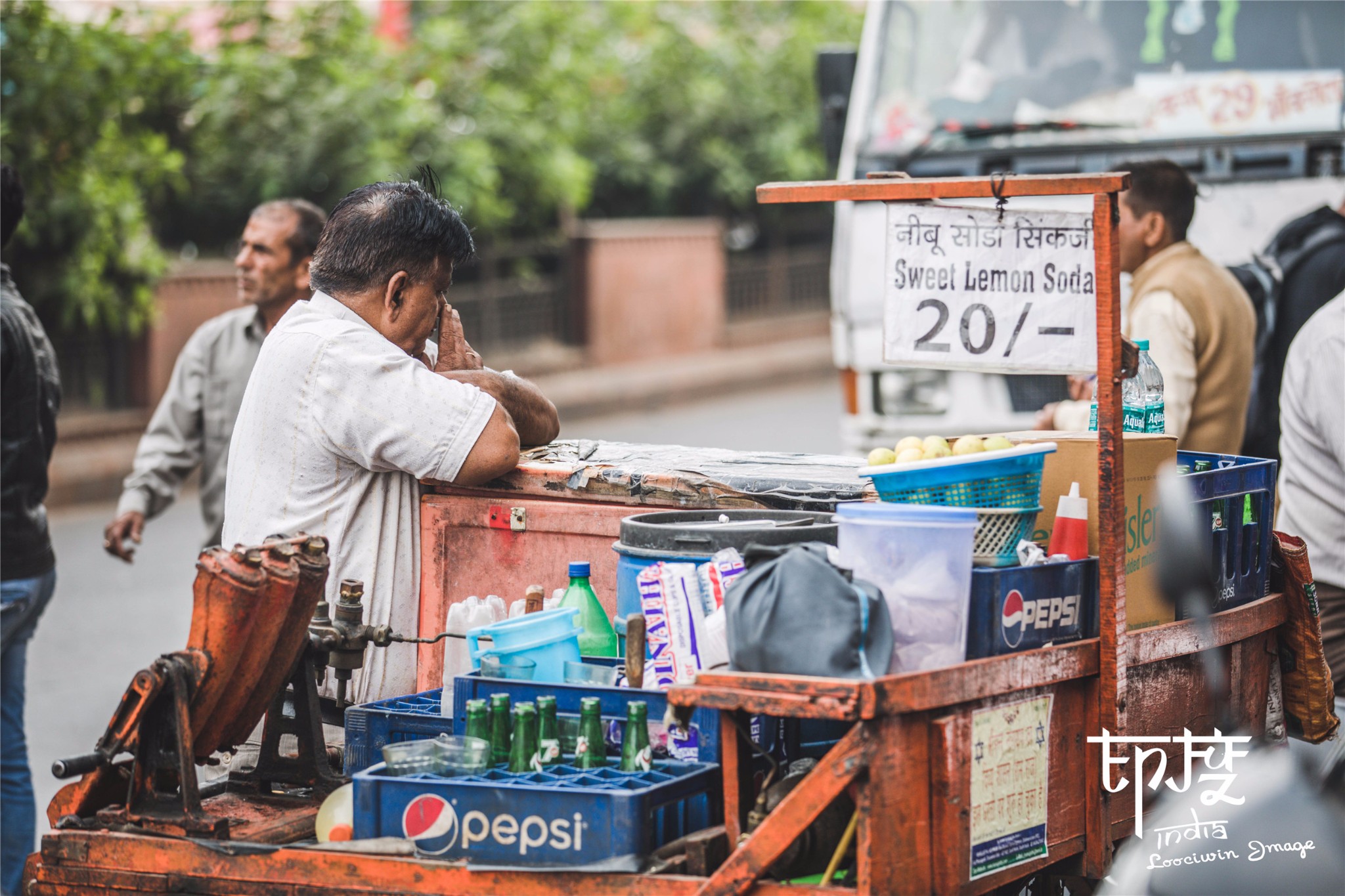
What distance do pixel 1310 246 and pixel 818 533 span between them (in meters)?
3.45

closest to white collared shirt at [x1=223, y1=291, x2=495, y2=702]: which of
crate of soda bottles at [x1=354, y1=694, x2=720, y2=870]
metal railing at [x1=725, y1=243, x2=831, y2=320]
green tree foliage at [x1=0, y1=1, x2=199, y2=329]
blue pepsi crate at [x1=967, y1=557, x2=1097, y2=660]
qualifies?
crate of soda bottles at [x1=354, y1=694, x2=720, y2=870]

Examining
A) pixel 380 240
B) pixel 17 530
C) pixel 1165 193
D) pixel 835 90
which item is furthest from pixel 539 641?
Answer: pixel 835 90

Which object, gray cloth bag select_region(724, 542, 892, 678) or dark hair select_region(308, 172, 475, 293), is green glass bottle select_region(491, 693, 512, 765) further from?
dark hair select_region(308, 172, 475, 293)

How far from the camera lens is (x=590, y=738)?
107 inches

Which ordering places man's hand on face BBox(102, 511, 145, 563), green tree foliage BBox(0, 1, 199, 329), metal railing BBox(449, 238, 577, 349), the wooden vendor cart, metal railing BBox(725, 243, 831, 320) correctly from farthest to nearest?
metal railing BBox(725, 243, 831, 320) < metal railing BBox(449, 238, 577, 349) < green tree foliage BBox(0, 1, 199, 329) < man's hand on face BBox(102, 511, 145, 563) < the wooden vendor cart

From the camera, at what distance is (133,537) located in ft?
16.7

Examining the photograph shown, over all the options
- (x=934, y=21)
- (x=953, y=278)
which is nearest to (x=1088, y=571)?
(x=953, y=278)

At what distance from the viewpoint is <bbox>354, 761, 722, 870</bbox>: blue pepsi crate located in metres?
2.55

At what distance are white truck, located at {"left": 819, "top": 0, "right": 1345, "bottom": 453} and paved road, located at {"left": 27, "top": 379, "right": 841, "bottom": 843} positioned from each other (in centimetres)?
351

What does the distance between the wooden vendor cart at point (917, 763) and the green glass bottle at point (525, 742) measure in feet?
0.64

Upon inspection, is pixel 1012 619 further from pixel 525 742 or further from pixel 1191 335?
pixel 1191 335

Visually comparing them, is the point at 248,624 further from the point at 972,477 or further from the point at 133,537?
the point at 133,537

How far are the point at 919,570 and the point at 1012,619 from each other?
9.7 inches

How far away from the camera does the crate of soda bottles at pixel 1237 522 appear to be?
10.3 feet
